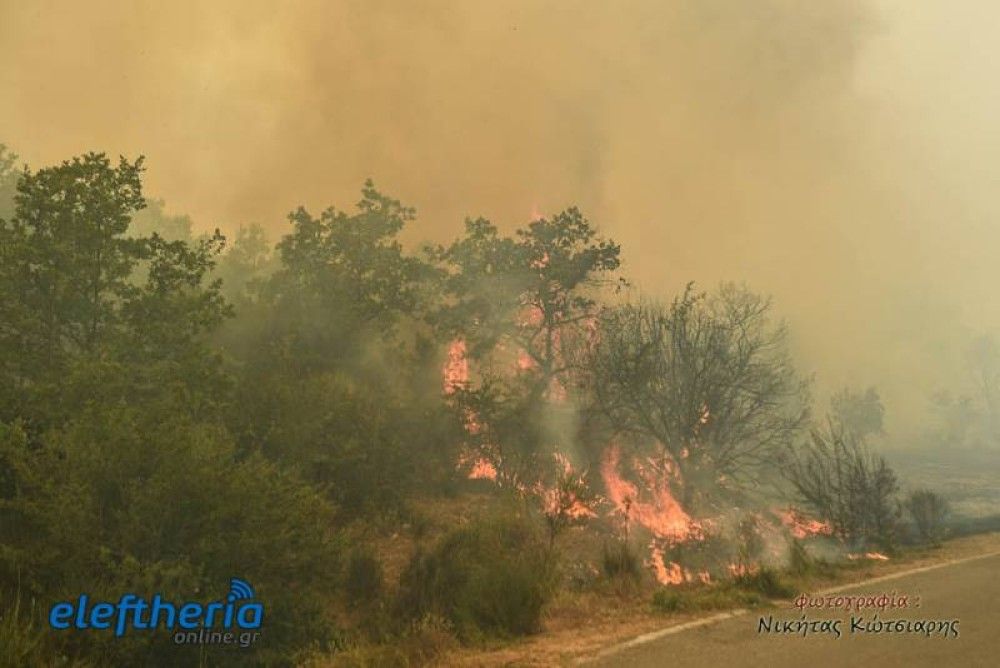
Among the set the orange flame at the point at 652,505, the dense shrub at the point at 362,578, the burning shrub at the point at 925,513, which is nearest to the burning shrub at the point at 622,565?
the dense shrub at the point at 362,578

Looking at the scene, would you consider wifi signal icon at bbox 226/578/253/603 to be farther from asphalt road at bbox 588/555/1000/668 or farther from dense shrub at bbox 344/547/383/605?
asphalt road at bbox 588/555/1000/668

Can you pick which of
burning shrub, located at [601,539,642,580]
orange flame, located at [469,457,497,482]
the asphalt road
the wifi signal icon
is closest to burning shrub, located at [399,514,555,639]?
burning shrub, located at [601,539,642,580]

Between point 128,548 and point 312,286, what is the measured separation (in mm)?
17156

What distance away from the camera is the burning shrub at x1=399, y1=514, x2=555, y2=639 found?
7297 millimetres

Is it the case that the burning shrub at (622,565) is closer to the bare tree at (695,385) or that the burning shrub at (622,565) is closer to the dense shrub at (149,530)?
the dense shrub at (149,530)

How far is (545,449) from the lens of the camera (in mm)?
24203

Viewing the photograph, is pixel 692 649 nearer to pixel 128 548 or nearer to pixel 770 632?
pixel 770 632

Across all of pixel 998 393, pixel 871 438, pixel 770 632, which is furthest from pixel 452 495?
pixel 998 393

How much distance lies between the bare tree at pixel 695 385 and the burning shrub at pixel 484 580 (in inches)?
298

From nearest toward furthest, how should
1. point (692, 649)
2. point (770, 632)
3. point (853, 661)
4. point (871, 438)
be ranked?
point (853, 661) → point (692, 649) → point (770, 632) → point (871, 438)

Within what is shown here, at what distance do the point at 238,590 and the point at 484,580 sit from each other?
3.23 m

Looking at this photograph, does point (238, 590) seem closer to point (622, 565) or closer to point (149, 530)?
point (149, 530)

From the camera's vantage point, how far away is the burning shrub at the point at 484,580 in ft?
23.9

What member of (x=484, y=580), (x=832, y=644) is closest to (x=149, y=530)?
(x=484, y=580)
